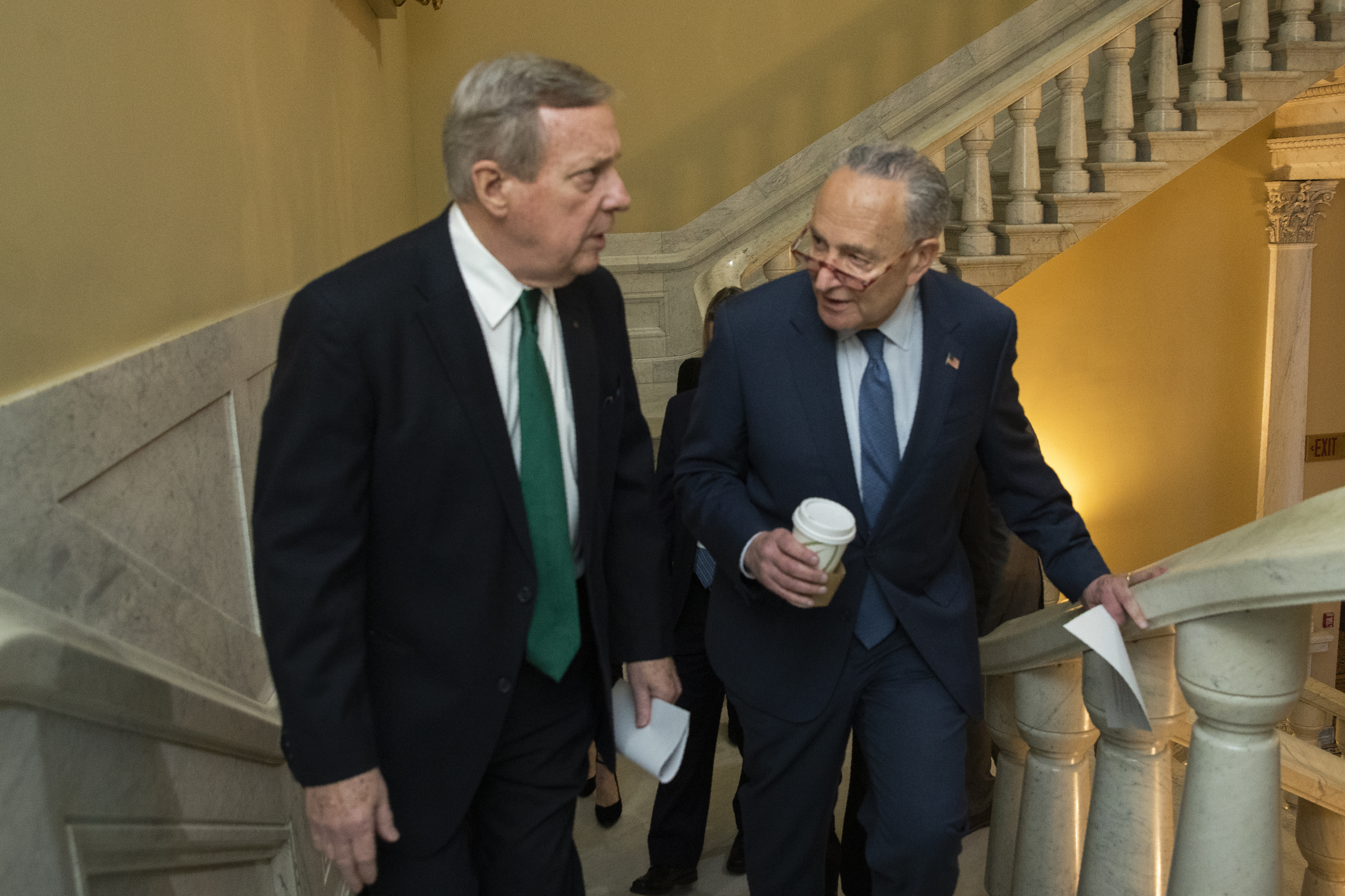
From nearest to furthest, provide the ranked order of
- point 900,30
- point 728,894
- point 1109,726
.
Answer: point 1109,726 → point 728,894 → point 900,30

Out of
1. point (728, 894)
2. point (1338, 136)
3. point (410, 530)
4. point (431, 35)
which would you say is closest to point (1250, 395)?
point (1338, 136)

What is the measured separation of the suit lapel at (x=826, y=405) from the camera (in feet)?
6.64

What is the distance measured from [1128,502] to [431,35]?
5862mm

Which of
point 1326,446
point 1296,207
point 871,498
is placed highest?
point 1296,207

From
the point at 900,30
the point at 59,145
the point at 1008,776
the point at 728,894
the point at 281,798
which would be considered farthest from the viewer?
the point at 900,30

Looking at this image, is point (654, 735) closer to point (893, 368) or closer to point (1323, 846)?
point (893, 368)

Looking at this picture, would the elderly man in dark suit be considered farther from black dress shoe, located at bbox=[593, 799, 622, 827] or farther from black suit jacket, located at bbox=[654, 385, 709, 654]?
black dress shoe, located at bbox=[593, 799, 622, 827]

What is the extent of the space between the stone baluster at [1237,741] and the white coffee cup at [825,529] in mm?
500

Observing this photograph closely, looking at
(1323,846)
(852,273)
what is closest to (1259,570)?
(852,273)

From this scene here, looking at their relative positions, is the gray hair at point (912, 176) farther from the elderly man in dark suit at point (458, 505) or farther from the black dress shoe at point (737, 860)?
the black dress shoe at point (737, 860)

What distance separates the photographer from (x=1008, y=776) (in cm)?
236

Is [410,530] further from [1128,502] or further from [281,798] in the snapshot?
[1128,502]

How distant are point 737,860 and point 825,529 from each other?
1657 mm

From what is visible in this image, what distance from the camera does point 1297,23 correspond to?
17.8ft
